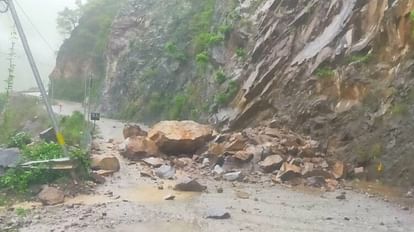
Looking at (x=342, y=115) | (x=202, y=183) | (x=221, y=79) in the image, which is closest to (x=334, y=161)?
(x=342, y=115)

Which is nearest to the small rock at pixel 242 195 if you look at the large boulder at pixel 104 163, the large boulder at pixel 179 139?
the large boulder at pixel 104 163

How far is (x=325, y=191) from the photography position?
1425 centimetres

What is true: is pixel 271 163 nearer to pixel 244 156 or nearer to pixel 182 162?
pixel 244 156

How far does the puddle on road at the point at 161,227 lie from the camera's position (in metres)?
9.87

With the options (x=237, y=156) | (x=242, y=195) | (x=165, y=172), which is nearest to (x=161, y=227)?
(x=242, y=195)

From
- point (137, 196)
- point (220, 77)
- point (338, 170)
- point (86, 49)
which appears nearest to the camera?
point (137, 196)

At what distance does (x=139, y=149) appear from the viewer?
759 inches

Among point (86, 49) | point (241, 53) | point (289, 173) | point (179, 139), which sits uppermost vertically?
point (86, 49)

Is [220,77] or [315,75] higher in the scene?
[315,75]

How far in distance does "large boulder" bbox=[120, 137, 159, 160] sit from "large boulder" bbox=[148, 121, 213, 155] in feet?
0.95

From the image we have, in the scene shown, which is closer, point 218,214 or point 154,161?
point 218,214

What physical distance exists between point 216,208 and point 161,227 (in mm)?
1783

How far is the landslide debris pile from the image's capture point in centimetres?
1570

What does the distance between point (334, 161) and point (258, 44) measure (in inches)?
357
